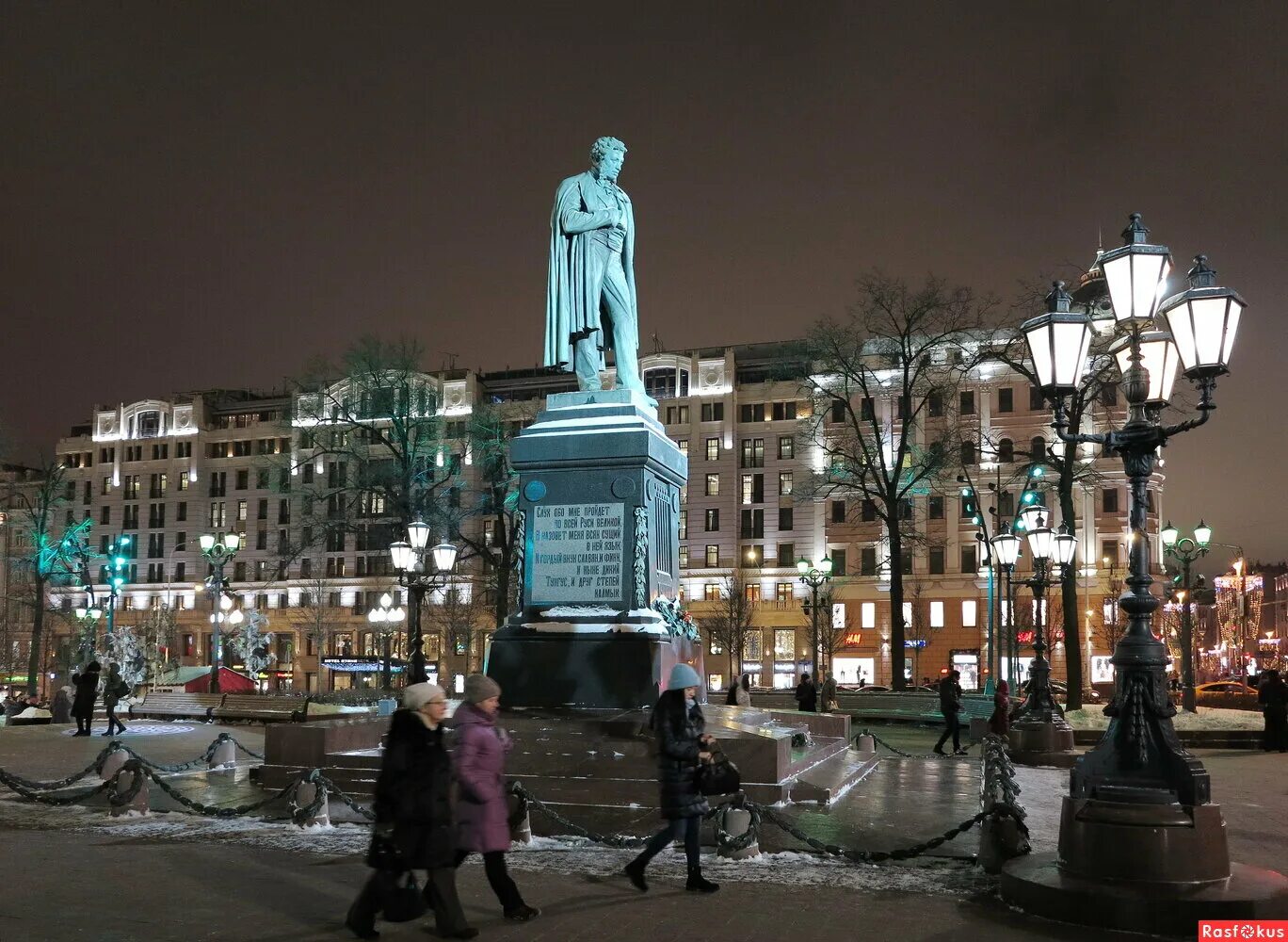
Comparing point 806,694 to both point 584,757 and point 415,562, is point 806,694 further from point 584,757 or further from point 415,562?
point 584,757

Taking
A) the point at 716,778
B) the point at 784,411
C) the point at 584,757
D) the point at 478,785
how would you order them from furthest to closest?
the point at 784,411 < the point at 584,757 < the point at 716,778 < the point at 478,785

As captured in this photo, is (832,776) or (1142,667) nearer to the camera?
(1142,667)

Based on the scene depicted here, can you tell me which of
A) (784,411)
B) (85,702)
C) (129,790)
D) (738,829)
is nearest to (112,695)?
(85,702)

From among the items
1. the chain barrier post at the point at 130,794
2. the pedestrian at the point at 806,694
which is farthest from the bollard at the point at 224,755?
the pedestrian at the point at 806,694

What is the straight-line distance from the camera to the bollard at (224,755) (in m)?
18.0

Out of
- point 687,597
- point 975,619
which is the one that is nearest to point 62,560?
point 687,597

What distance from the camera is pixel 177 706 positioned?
124 feet

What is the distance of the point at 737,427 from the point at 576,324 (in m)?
69.2

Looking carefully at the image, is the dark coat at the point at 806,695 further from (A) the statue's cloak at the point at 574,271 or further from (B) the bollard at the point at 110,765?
(B) the bollard at the point at 110,765

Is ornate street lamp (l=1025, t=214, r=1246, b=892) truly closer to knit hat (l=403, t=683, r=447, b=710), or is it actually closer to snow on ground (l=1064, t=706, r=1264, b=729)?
knit hat (l=403, t=683, r=447, b=710)

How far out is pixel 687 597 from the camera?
275ft

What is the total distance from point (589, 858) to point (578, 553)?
212 inches

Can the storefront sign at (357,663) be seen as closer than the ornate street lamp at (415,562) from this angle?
No

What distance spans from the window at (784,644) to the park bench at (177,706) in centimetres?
4727
